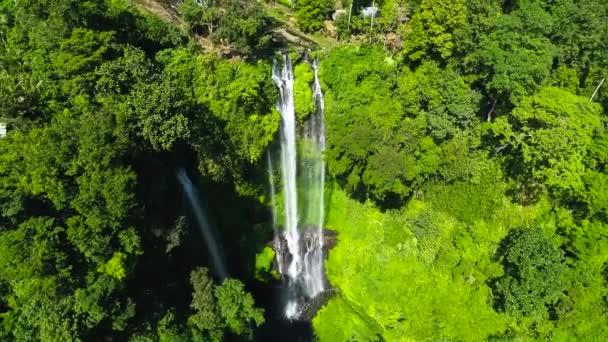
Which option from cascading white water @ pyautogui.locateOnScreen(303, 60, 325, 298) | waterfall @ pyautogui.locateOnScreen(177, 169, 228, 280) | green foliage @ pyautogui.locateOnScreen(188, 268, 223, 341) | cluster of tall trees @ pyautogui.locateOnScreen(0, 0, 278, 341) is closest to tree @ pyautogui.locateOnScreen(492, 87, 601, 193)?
cascading white water @ pyautogui.locateOnScreen(303, 60, 325, 298)

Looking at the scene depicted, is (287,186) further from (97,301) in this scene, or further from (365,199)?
(97,301)

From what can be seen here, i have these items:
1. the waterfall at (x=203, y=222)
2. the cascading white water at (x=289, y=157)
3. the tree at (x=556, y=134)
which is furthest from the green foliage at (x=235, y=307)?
the tree at (x=556, y=134)

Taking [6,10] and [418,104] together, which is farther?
[418,104]

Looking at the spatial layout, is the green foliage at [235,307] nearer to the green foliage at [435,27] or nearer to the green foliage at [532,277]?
the green foliage at [532,277]

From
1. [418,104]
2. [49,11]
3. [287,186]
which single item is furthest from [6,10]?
[418,104]

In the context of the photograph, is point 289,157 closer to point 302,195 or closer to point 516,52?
point 302,195

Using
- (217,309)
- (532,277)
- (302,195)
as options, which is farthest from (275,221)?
(532,277)

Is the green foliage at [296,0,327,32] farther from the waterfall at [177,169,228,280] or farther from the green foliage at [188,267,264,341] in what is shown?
the green foliage at [188,267,264,341]
